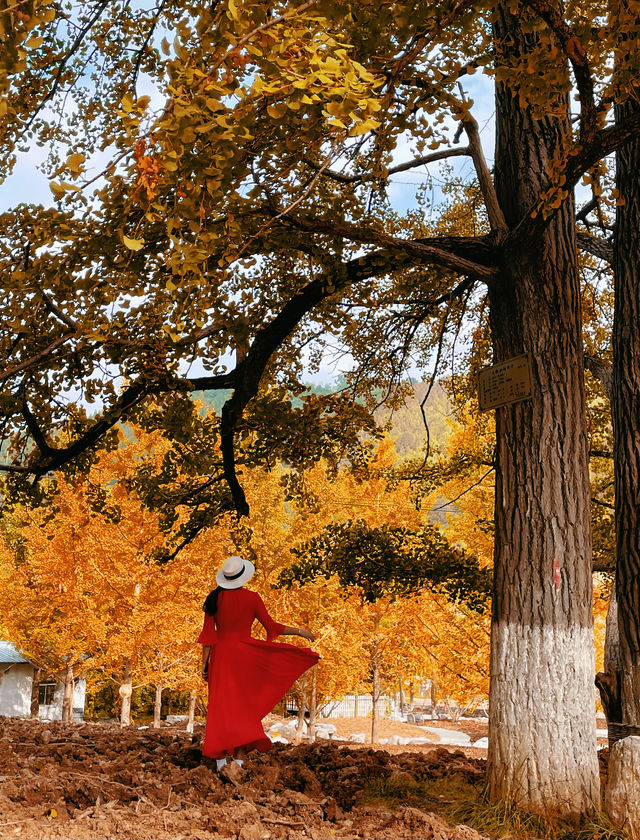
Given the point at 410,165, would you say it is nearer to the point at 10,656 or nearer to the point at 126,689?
the point at 126,689

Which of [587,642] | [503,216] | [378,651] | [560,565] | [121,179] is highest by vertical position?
[503,216]

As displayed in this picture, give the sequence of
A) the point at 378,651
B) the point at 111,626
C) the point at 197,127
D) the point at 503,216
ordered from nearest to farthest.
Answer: the point at 197,127 < the point at 503,216 < the point at 111,626 < the point at 378,651

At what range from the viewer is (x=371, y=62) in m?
4.15

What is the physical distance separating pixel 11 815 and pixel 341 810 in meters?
1.78

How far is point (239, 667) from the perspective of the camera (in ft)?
18.8

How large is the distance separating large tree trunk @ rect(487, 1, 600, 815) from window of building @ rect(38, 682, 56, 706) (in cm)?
3140

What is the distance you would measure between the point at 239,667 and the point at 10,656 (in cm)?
2386

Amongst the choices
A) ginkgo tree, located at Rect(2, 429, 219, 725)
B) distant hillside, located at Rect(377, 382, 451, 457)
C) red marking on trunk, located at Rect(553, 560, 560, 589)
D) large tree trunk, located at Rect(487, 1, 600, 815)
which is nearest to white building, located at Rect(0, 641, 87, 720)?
ginkgo tree, located at Rect(2, 429, 219, 725)

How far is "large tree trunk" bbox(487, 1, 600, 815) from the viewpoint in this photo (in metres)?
4.38

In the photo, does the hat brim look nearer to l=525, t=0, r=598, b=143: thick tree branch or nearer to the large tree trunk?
the large tree trunk

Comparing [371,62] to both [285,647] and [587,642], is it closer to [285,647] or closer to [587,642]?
[587,642]

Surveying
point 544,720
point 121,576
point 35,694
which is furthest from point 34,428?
point 35,694

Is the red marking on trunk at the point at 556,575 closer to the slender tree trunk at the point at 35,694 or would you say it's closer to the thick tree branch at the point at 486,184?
the thick tree branch at the point at 486,184

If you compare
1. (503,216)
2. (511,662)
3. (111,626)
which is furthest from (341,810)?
(111,626)
